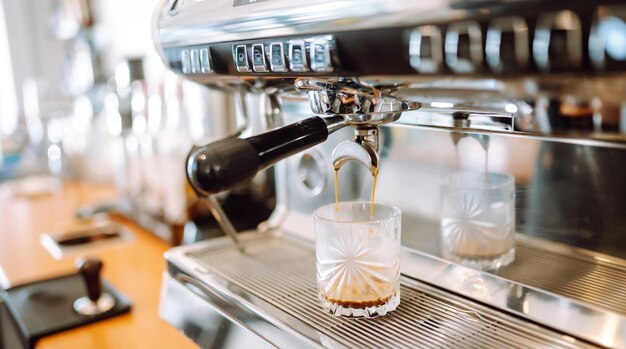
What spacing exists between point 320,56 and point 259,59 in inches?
3.1

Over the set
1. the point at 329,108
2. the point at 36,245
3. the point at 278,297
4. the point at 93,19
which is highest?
the point at 93,19

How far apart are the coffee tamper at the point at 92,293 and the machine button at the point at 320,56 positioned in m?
0.53

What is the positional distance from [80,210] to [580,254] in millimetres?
1184

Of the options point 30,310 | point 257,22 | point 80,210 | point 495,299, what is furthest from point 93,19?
point 495,299

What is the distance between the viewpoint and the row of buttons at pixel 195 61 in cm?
53

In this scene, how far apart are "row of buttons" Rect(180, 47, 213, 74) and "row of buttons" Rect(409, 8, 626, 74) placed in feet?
0.82

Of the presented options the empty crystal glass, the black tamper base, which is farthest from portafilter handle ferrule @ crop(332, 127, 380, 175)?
the black tamper base

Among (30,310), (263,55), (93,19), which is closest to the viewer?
(263,55)

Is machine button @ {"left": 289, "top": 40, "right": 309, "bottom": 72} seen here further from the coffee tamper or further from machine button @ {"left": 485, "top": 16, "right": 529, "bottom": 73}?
the coffee tamper

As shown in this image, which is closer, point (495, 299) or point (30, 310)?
point (495, 299)

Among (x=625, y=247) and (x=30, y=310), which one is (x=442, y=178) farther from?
(x=30, y=310)

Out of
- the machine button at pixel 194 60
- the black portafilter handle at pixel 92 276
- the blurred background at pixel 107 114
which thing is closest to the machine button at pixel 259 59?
the machine button at pixel 194 60

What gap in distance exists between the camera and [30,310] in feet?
2.60

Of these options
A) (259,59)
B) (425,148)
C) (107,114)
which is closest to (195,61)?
(259,59)
